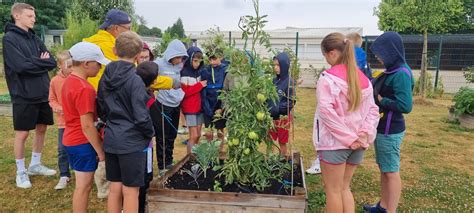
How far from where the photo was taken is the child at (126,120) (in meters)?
2.64

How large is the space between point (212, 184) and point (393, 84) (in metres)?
1.85

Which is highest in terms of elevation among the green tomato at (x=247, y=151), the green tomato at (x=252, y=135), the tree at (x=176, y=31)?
the tree at (x=176, y=31)

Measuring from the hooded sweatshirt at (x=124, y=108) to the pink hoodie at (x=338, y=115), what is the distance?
130 cm

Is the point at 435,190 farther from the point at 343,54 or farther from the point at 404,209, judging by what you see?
the point at 343,54

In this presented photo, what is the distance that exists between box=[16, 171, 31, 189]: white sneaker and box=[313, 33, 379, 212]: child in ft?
10.8

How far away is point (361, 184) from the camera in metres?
4.44

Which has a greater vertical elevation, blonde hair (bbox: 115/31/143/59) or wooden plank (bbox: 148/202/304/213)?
blonde hair (bbox: 115/31/143/59)

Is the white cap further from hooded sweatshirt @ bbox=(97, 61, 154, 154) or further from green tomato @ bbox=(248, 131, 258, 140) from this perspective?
green tomato @ bbox=(248, 131, 258, 140)

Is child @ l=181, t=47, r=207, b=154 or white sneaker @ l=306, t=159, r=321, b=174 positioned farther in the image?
white sneaker @ l=306, t=159, r=321, b=174

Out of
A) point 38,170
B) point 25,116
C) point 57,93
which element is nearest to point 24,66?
point 57,93

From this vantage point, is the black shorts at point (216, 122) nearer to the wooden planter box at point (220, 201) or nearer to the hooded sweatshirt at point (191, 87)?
the hooded sweatshirt at point (191, 87)

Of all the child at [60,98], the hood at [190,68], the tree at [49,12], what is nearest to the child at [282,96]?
the hood at [190,68]

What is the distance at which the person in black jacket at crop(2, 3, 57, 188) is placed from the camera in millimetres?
3910

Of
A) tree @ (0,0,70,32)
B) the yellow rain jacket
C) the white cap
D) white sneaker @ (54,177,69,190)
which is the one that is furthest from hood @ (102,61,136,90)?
tree @ (0,0,70,32)
